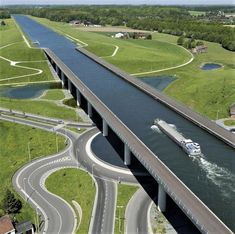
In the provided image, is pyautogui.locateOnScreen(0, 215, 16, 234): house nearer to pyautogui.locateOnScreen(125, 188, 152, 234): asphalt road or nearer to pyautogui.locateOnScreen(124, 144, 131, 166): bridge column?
pyautogui.locateOnScreen(125, 188, 152, 234): asphalt road

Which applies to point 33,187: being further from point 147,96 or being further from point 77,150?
point 147,96

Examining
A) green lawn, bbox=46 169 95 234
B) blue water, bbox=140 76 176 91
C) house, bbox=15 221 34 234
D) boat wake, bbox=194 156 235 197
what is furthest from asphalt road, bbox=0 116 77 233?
blue water, bbox=140 76 176 91

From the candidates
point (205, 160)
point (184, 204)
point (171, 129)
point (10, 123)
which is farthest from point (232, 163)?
point (10, 123)

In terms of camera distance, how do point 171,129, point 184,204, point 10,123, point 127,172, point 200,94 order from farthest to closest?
point 200,94 → point 10,123 → point 171,129 → point 127,172 → point 184,204

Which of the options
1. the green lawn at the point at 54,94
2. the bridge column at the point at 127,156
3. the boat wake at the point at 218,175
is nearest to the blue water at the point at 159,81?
the green lawn at the point at 54,94

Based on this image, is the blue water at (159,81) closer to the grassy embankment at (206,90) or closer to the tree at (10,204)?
the grassy embankment at (206,90)

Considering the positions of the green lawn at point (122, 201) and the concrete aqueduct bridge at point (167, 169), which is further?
the green lawn at point (122, 201)
